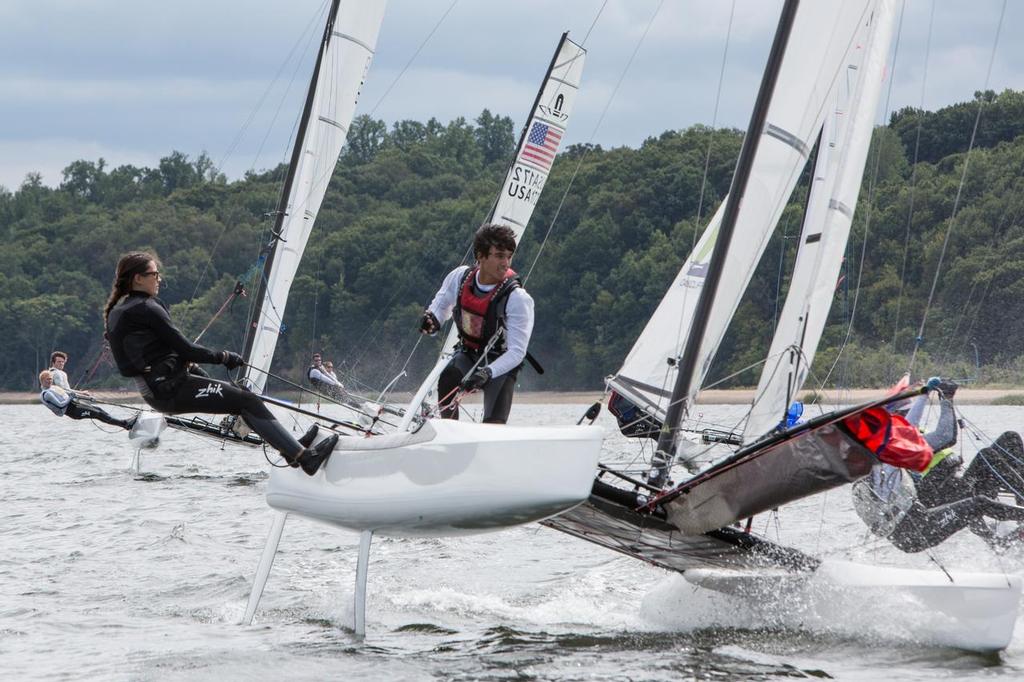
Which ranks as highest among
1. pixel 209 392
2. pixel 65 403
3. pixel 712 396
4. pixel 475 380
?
pixel 712 396

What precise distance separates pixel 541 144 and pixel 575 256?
3136cm

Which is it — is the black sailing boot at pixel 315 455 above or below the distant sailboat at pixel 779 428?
below

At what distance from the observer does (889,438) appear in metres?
5.07

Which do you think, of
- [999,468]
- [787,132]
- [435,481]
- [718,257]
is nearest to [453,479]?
[435,481]

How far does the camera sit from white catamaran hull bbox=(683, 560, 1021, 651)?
18.5ft

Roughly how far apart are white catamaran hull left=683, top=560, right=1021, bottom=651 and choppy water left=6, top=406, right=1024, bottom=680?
0.05m

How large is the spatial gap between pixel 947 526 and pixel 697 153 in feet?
142

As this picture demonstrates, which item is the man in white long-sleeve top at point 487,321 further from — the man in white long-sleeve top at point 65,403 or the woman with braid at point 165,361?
the man in white long-sleeve top at point 65,403

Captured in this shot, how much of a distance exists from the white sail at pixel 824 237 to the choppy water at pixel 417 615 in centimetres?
82

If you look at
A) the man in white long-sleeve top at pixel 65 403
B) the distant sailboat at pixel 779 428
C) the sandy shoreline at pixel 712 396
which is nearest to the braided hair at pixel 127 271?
the distant sailboat at pixel 779 428

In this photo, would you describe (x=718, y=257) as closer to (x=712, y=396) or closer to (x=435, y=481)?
(x=435, y=481)

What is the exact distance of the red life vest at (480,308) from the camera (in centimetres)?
612

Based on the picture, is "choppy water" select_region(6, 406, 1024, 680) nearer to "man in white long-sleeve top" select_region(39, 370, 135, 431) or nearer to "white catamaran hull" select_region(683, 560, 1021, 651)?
"white catamaran hull" select_region(683, 560, 1021, 651)

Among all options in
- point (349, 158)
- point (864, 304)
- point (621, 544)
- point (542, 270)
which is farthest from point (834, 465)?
point (349, 158)
